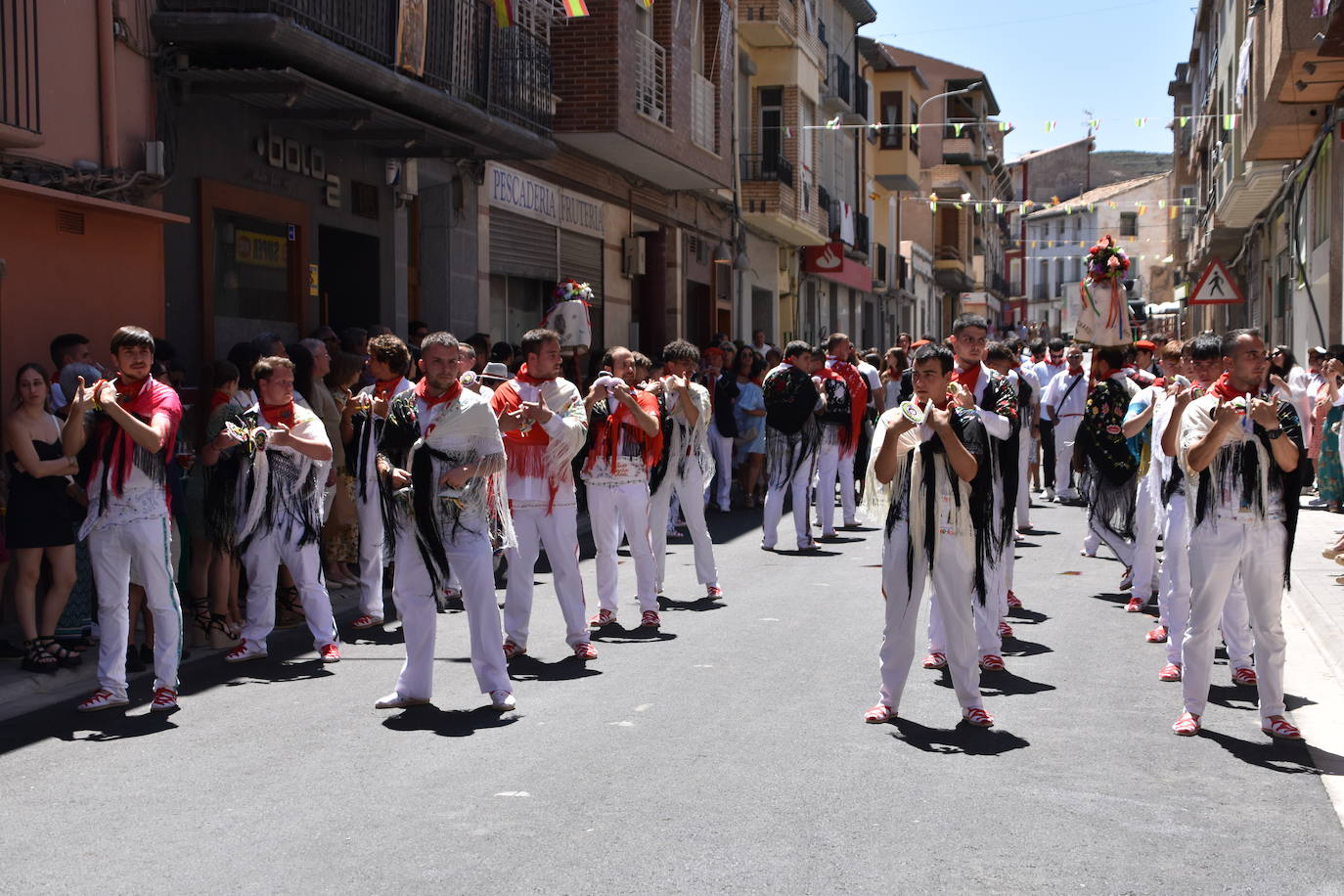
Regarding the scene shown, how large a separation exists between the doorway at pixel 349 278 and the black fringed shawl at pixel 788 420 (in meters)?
5.02

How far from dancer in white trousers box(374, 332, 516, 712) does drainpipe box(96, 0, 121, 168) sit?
5177 millimetres

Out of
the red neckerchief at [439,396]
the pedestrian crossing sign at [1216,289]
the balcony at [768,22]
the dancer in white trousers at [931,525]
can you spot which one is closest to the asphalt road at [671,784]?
the dancer in white trousers at [931,525]

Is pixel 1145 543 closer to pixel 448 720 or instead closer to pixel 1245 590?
pixel 1245 590

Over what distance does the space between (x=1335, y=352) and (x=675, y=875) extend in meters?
14.1

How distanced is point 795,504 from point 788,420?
777mm

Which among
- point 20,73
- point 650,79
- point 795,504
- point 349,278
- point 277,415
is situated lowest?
point 795,504

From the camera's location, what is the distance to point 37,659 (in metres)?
8.20

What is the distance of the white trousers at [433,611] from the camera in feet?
24.3

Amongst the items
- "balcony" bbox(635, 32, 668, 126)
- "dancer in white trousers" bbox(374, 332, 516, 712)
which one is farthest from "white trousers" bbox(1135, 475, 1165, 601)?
"balcony" bbox(635, 32, 668, 126)

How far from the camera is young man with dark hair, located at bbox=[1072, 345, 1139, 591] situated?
10.7 m

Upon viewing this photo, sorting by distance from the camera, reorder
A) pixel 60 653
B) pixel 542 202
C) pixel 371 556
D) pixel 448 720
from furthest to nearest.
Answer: pixel 542 202 → pixel 371 556 → pixel 60 653 → pixel 448 720

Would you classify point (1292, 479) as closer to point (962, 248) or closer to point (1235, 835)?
point (1235, 835)

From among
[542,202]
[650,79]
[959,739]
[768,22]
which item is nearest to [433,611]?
[959,739]

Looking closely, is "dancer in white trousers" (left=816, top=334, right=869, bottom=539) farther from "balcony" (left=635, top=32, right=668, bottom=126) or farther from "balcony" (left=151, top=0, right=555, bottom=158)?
"balcony" (left=635, top=32, right=668, bottom=126)
